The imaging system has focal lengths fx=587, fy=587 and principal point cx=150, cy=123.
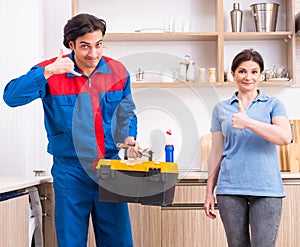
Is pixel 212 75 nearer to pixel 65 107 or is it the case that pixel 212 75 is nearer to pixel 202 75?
pixel 202 75

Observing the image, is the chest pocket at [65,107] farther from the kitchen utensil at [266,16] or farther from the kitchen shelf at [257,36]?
the kitchen utensil at [266,16]

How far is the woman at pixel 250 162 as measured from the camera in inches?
87.7

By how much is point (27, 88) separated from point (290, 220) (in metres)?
1.80

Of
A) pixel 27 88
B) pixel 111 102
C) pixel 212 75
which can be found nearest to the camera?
pixel 27 88

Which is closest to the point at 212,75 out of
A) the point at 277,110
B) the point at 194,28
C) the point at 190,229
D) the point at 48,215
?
the point at 194,28

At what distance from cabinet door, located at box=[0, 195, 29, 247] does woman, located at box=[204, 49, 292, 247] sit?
831 millimetres

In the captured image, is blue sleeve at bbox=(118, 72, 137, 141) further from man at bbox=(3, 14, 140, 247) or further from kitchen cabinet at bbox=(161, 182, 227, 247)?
kitchen cabinet at bbox=(161, 182, 227, 247)

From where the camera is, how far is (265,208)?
222 cm

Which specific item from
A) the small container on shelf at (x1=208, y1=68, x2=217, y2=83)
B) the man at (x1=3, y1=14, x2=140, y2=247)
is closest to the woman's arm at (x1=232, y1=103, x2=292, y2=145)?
the man at (x1=3, y1=14, x2=140, y2=247)

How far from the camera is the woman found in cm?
223

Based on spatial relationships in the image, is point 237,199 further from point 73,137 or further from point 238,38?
point 238,38

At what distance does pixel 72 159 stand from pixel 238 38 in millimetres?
1905

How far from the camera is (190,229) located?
338cm

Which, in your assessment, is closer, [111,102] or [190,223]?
[111,102]
